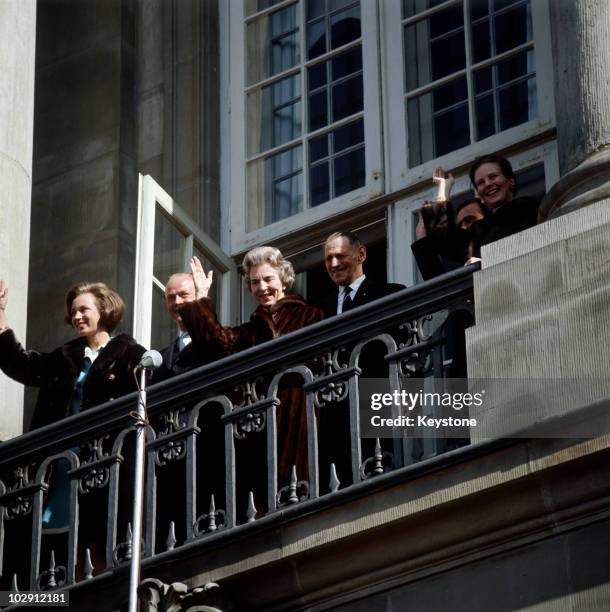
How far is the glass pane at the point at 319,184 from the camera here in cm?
1387

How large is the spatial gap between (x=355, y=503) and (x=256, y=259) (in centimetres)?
171

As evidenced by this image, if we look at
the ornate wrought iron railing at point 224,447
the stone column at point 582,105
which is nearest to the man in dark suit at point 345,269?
the ornate wrought iron railing at point 224,447

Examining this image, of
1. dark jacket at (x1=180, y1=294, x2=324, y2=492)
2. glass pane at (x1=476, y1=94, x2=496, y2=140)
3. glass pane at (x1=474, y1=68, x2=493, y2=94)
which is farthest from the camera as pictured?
glass pane at (x1=474, y1=68, x2=493, y2=94)

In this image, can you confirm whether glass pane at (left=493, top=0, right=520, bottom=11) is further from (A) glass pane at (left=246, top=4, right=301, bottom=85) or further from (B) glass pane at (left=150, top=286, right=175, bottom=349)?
(B) glass pane at (left=150, top=286, right=175, bottom=349)

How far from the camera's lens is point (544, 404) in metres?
9.68

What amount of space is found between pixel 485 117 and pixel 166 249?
2033 mm

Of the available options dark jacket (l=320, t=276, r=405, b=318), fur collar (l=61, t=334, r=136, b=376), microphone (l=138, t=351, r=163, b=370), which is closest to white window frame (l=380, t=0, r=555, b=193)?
dark jacket (l=320, t=276, r=405, b=318)

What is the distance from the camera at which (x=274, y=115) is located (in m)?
14.5

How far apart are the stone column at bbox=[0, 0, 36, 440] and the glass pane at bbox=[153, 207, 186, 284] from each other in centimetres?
82

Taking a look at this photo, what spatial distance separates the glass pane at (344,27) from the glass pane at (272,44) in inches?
12.7

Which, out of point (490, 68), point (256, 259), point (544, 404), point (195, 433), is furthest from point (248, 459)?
point (490, 68)

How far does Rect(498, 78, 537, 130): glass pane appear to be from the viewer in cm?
1302

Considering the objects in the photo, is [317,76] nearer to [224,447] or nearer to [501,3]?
[501,3]

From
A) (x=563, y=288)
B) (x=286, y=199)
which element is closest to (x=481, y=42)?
(x=286, y=199)
